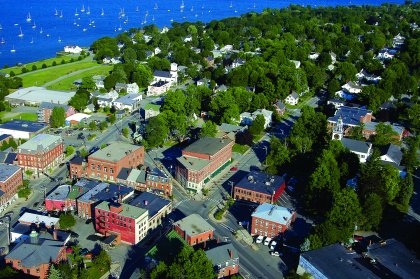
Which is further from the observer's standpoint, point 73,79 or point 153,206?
point 73,79

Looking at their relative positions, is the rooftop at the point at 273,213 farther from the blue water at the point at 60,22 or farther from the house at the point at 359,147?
the blue water at the point at 60,22

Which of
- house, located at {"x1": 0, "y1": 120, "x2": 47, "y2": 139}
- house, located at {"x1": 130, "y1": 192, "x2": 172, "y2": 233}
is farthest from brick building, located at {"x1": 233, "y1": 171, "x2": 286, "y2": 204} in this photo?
house, located at {"x1": 0, "y1": 120, "x2": 47, "y2": 139}

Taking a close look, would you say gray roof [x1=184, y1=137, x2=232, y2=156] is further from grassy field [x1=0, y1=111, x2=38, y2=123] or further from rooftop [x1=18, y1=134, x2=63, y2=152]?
grassy field [x1=0, y1=111, x2=38, y2=123]

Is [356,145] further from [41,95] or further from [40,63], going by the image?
[40,63]

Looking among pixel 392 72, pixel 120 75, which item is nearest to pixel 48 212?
pixel 120 75

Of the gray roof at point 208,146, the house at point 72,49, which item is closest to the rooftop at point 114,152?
the gray roof at point 208,146

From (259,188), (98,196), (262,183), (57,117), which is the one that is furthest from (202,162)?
(57,117)
